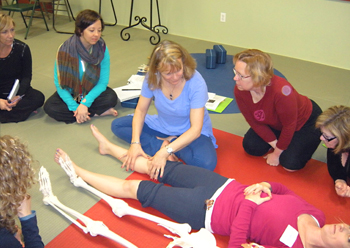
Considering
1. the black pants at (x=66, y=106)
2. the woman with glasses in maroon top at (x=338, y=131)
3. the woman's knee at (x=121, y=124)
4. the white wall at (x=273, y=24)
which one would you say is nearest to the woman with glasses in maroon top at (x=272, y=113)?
the woman with glasses in maroon top at (x=338, y=131)

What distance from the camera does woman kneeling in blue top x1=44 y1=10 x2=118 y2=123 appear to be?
8.44 ft

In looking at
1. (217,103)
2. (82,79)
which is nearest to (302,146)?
(217,103)

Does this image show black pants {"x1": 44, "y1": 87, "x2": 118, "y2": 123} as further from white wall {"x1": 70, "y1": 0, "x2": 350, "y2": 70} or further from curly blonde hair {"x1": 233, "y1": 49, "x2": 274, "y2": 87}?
white wall {"x1": 70, "y1": 0, "x2": 350, "y2": 70}

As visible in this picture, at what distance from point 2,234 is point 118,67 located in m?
2.89

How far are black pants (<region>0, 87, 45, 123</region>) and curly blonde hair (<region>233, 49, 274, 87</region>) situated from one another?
1920 millimetres

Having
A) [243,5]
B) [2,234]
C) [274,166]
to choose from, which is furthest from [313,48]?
[2,234]

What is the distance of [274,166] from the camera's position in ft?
7.36

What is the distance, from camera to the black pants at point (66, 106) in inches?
106

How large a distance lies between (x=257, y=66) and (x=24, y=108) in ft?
6.72

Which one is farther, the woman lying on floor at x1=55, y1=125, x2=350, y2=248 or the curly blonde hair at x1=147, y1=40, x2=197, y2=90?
the curly blonde hair at x1=147, y1=40, x2=197, y2=90

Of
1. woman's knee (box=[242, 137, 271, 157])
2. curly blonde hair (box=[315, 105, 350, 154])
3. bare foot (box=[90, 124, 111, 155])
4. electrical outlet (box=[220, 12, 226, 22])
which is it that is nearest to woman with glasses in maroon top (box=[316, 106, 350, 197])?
curly blonde hair (box=[315, 105, 350, 154])

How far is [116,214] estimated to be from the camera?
1.76m

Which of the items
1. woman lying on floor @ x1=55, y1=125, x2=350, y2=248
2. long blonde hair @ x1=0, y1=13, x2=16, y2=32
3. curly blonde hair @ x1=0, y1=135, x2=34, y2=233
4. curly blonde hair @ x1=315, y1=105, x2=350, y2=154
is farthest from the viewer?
long blonde hair @ x1=0, y1=13, x2=16, y2=32

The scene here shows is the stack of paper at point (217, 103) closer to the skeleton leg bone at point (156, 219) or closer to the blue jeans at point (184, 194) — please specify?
the blue jeans at point (184, 194)
